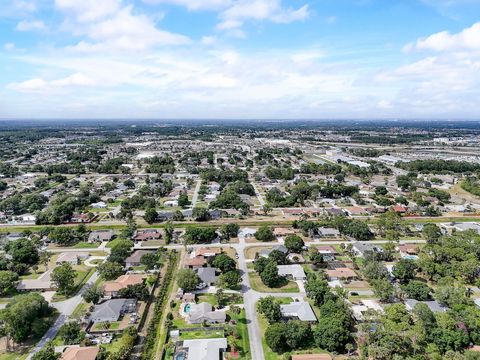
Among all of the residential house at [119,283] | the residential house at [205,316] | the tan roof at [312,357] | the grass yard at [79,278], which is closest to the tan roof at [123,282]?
the residential house at [119,283]

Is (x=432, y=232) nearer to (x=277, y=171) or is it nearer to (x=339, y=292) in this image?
(x=339, y=292)

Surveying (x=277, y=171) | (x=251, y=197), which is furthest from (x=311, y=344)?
(x=277, y=171)

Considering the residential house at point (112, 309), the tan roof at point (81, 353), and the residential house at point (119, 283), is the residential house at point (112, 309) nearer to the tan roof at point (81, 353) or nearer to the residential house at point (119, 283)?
the residential house at point (119, 283)

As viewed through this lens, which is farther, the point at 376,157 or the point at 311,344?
the point at 376,157

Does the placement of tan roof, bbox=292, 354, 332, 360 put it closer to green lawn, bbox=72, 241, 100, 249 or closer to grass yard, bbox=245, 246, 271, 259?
grass yard, bbox=245, 246, 271, 259

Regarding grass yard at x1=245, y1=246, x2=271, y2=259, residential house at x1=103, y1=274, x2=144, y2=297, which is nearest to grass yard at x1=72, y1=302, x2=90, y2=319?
residential house at x1=103, y1=274, x2=144, y2=297

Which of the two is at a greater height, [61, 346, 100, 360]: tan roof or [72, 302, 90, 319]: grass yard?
[61, 346, 100, 360]: tan roof
